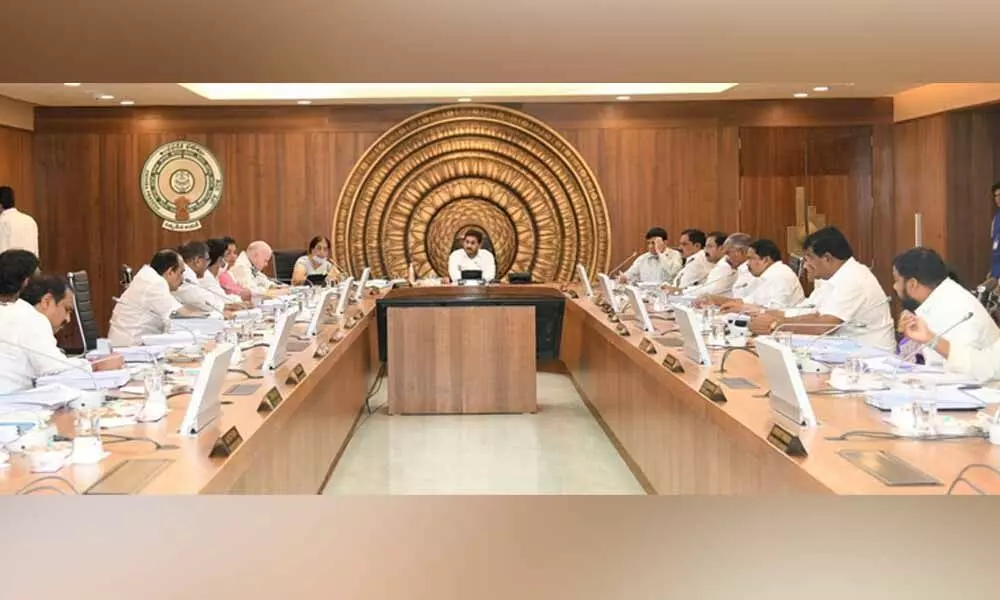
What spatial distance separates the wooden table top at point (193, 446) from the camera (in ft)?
6.80

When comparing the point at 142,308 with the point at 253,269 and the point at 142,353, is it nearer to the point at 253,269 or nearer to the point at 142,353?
the point at 142,353

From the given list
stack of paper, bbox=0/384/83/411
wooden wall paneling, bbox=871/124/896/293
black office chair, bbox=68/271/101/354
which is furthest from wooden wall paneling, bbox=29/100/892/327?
stack of paper, bbox=0/384/83/411

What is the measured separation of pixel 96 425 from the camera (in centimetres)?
234

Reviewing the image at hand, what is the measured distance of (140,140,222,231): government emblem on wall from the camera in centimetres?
943

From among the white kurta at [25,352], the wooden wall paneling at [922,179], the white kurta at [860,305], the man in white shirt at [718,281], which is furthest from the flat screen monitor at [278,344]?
the wooden wall paneling at [922,179]

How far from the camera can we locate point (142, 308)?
539cm

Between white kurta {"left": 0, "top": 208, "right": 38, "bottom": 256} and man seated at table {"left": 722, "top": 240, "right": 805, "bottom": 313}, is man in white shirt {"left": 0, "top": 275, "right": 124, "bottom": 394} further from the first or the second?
white kurta {"left": 0, "top": 208, "right": 38, "bottom": 256}

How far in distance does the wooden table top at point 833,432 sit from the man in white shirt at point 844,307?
2.70 feet

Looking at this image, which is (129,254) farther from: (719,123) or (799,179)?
(799,179)

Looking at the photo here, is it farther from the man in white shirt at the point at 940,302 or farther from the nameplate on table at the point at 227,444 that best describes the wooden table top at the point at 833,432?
the nameplate on table at the point at 227,444

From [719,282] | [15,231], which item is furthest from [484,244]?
[15,231]

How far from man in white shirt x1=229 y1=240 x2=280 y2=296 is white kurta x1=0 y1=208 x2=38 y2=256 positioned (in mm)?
1446

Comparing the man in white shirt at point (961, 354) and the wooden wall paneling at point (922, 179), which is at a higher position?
the wooden wall paneling at point (922, 179)
